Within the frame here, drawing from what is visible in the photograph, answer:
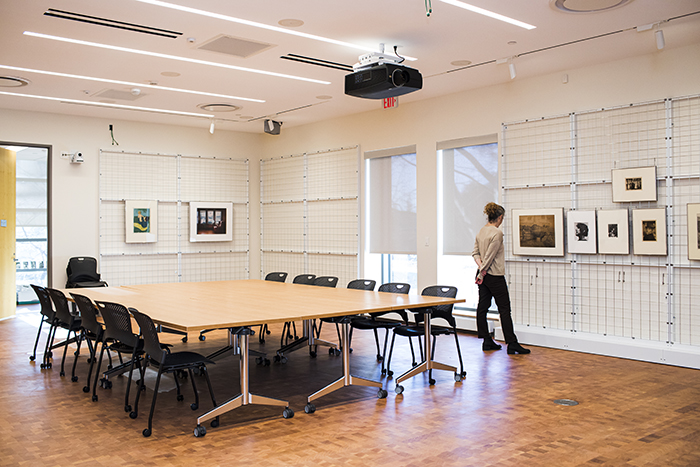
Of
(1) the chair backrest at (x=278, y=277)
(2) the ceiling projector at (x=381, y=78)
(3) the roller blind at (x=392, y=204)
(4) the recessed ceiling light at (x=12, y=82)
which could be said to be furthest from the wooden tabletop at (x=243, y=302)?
(4) the recessed ceiling light at (x=12, y=82)

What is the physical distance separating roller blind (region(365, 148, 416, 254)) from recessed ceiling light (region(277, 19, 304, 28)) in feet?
12.4

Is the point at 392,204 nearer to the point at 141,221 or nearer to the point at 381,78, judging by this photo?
the point at 381,78

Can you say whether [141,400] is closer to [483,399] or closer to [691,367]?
[483,399]

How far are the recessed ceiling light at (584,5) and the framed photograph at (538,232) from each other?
8.48ft

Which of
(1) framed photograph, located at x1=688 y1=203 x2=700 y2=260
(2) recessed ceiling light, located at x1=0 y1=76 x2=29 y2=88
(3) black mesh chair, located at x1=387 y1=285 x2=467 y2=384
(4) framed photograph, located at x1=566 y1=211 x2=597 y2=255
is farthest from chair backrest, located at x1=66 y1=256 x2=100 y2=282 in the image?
(1) framed photograph, located at x1=688 y1=203 x2=700 y2=260

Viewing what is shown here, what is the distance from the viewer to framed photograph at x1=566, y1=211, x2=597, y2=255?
6840mm

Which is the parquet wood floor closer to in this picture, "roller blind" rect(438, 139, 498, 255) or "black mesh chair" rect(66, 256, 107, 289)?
"roller blind" rect(438, 139, 498, 255)

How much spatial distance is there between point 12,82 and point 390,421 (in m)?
6.45

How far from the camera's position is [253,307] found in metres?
4.99

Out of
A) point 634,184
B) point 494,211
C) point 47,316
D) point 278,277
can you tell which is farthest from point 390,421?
point 278,277

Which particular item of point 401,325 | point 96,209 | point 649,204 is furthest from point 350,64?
point 96,209

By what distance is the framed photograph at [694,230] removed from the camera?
5.99 m

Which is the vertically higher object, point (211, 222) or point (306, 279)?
point (211, 222)

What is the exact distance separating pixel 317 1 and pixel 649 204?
411 cm
